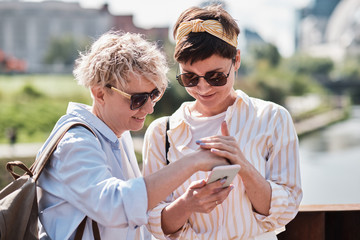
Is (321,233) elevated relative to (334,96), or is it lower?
elevated

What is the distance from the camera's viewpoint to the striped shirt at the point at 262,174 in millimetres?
1194

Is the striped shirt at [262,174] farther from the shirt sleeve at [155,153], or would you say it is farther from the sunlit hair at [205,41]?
the sunlit hair at [205,41]

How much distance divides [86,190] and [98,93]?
287 millimetres

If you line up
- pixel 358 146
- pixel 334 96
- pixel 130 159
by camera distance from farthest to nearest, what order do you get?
pixel 334 96 → pixel 358 146 → pixel 130 159

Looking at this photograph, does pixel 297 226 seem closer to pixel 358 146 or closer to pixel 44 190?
pixel 44 190

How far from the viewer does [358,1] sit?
169 ft

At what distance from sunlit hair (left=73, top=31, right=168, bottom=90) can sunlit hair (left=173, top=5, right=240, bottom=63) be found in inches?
2.6

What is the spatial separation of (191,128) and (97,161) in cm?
34

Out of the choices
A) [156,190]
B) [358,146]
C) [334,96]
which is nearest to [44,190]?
[156,190]

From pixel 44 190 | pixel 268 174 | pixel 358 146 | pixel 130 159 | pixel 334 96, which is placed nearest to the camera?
pixel 44 190

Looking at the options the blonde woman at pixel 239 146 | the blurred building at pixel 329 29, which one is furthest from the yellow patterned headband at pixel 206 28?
the blurred building at pixel 329 29

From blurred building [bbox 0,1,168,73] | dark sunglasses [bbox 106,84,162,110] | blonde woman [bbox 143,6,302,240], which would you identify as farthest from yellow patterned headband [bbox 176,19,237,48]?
blurred building [bbox 0,1,168,73]

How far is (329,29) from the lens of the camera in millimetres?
57125

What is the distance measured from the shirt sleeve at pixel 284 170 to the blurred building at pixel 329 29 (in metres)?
49.2
